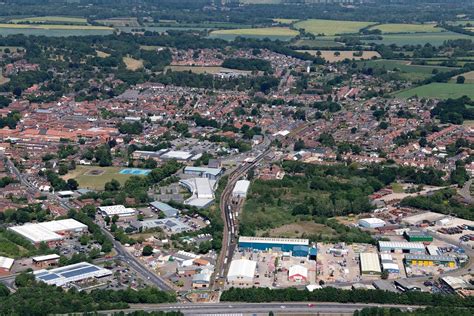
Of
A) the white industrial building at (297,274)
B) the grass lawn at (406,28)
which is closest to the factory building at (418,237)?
the white industrial building at (297,274)

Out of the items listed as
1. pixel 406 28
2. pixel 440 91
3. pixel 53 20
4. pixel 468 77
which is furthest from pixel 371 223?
pixel 53 20

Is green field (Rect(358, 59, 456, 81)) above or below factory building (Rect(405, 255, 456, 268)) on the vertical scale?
below

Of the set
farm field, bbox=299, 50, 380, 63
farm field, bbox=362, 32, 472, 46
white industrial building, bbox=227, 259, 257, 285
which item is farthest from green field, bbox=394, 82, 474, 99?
white industrial building, bbox=227, 259, 257, 285

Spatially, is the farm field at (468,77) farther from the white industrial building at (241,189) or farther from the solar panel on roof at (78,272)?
the solar panel on roof at (78,272)

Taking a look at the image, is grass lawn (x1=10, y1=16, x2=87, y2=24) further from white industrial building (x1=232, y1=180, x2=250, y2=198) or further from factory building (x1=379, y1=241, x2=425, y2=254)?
factory building (x1=379, y1=241, x2=425, y2=254)

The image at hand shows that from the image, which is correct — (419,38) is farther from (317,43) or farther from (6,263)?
(6,263)
